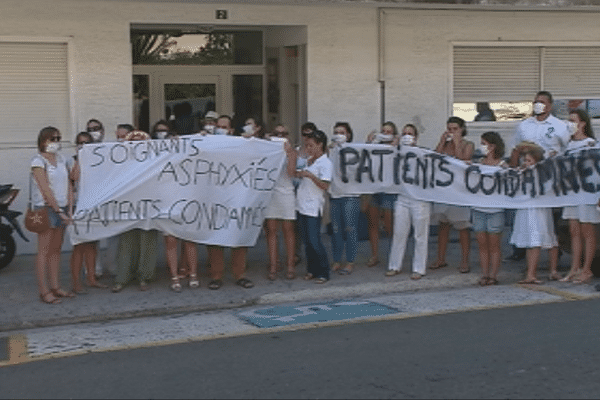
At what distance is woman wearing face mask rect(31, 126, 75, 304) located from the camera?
30.4ft

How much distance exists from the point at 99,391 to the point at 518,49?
9.94 m

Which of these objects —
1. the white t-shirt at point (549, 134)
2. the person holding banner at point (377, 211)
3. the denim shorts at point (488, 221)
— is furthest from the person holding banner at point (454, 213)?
the white t-shirt at point (549, 134)

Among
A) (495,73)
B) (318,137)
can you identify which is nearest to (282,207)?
(318,137)

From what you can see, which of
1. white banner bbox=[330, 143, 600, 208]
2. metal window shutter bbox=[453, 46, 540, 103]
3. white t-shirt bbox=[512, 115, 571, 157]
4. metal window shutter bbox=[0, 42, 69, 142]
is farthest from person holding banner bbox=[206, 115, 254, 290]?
metal window shutter bbox=[453, 46, 540, 103]

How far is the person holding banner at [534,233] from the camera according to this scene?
410 inches

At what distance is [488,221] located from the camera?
10516 mm

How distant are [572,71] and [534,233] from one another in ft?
17.4

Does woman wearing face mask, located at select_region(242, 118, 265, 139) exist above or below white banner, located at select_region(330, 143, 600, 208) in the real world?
above

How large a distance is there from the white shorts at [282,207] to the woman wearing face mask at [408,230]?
120 centimetres

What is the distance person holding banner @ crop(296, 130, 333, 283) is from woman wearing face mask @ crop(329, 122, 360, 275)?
34 centimetres

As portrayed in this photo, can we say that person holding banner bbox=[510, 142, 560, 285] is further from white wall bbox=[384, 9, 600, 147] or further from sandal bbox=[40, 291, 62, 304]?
sandal bbox=[40, 291, 62, 304]

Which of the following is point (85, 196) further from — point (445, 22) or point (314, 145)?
point (445, 22)

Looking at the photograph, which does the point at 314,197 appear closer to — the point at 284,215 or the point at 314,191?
the point at 314,191

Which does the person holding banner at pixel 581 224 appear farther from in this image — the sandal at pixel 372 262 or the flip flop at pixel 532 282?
the sandal at pixel 372 262
